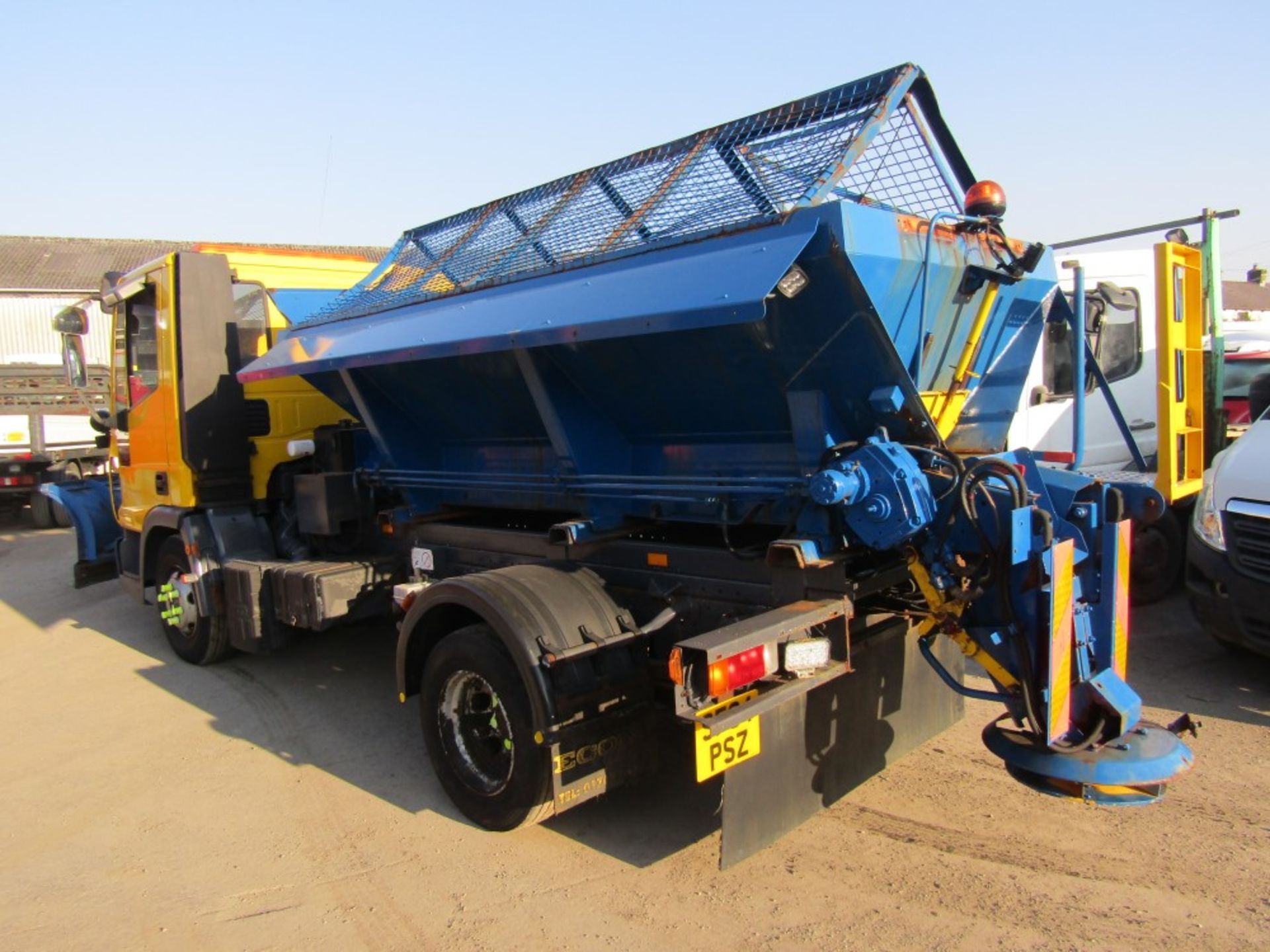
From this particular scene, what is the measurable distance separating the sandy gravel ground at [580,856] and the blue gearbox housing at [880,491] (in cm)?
130

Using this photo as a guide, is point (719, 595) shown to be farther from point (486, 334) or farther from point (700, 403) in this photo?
point (486, 334)

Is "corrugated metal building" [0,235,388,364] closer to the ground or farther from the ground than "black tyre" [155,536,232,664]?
farther from the ground

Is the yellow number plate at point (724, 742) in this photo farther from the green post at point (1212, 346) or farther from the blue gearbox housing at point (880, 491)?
the green post at point (1212, 346)

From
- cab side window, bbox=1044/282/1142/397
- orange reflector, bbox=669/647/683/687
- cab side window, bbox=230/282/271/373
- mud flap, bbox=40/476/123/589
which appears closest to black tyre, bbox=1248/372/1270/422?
cab side window, bbox=1044/282/1142/397

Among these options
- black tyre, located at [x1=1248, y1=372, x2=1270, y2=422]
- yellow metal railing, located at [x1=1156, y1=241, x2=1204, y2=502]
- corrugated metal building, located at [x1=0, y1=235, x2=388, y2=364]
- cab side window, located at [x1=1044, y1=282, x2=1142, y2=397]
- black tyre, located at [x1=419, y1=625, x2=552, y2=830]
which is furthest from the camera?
corrugated metal building, located at [x1=0, y1=235, x2=388, y2=364]

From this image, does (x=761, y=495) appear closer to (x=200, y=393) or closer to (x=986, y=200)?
(x=986, y=200)

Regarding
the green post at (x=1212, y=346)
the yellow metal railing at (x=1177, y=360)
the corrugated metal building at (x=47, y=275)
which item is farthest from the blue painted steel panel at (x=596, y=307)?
the corrugated metal building at (x=47, y=275)

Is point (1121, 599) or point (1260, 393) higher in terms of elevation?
point (1260, 393)

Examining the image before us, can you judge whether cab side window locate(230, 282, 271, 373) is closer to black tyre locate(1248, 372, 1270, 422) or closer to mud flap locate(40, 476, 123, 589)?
mud flap locate(40, 476, 123, 589)

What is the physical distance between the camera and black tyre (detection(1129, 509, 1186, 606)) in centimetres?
666

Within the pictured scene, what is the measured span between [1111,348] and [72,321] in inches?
323

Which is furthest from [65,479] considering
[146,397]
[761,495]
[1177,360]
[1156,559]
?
[1177,360]

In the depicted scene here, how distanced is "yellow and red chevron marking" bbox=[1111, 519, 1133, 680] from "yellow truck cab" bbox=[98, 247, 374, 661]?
4.94m

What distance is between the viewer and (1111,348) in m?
7.12
